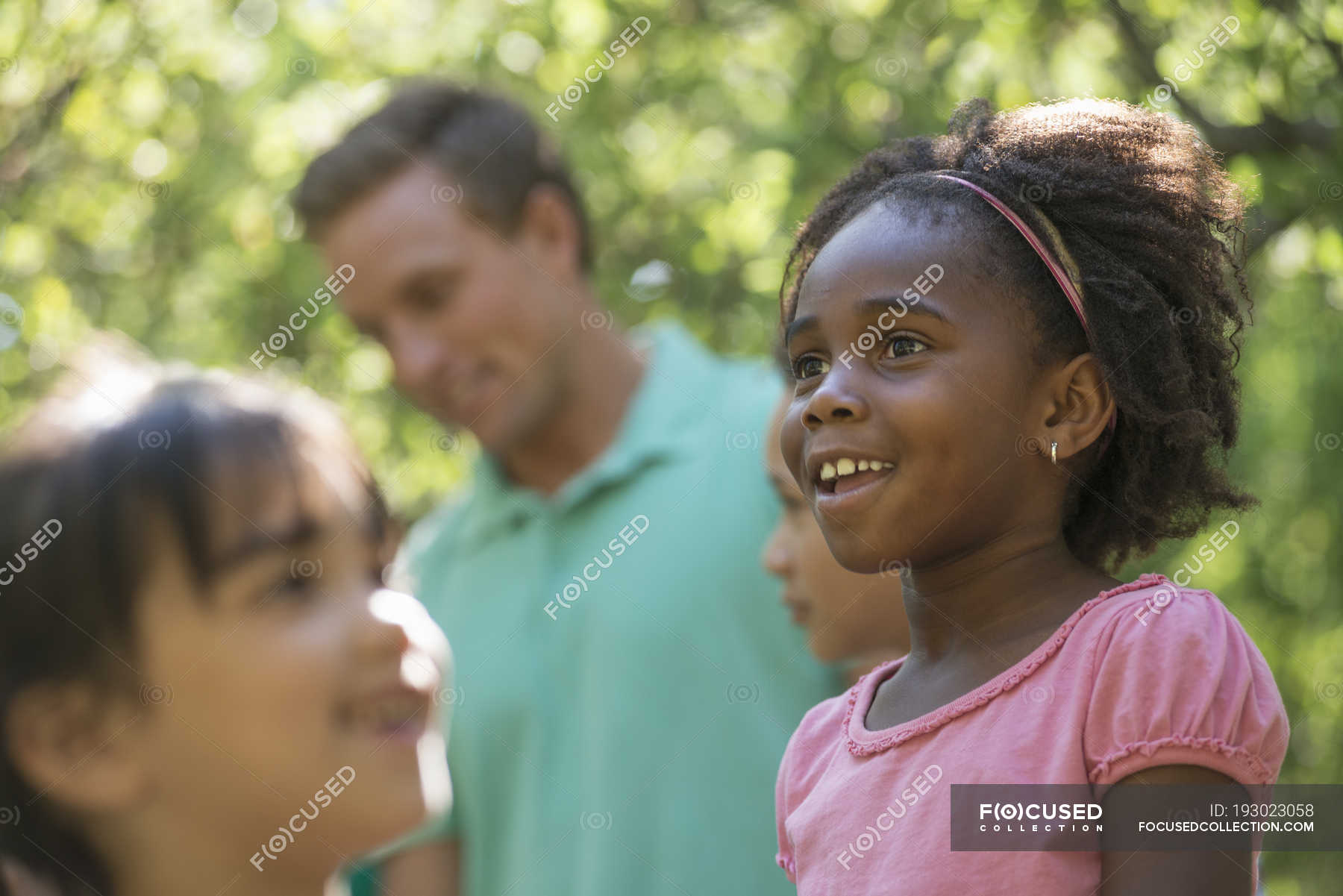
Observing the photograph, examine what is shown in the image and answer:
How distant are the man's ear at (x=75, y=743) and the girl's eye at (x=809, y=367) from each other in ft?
3.46

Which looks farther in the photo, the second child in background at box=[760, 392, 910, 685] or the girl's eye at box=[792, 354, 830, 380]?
the second child in background at box=[760, 392, 910, 685]

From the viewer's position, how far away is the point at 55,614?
1.89 meters

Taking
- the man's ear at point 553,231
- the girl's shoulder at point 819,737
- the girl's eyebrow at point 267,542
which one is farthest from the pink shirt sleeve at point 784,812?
the man's ear at point 553,231

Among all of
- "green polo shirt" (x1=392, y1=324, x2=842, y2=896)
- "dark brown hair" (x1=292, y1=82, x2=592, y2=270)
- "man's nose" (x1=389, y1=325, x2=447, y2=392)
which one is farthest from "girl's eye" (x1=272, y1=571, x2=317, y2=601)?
"dark brown hair" (x1=292, y1=82, x2=592, y2=270)

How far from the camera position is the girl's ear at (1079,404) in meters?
1.77

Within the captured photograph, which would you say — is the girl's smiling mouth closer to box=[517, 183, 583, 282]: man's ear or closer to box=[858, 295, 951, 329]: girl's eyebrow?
box=[858, 295, 951, 329]: girl's eyebrow

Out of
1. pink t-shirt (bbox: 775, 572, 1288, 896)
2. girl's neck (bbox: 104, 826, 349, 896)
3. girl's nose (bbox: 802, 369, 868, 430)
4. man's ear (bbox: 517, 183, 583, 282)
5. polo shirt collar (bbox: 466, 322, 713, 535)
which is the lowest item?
polo shirt collar (bbox: 466, 322, 713, 535)

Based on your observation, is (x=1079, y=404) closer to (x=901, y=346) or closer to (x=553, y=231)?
(x=901, y=346)

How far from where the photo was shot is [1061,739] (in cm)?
158

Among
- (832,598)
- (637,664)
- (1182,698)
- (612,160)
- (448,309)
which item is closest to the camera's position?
(1182,698)

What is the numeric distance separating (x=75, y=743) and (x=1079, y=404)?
1.46 metres

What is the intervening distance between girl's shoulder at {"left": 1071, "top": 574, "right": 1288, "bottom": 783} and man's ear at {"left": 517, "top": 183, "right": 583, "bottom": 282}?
111 inches

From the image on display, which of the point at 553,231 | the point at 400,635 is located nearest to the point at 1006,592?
the point at 400,635

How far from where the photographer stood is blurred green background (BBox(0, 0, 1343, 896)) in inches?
157
